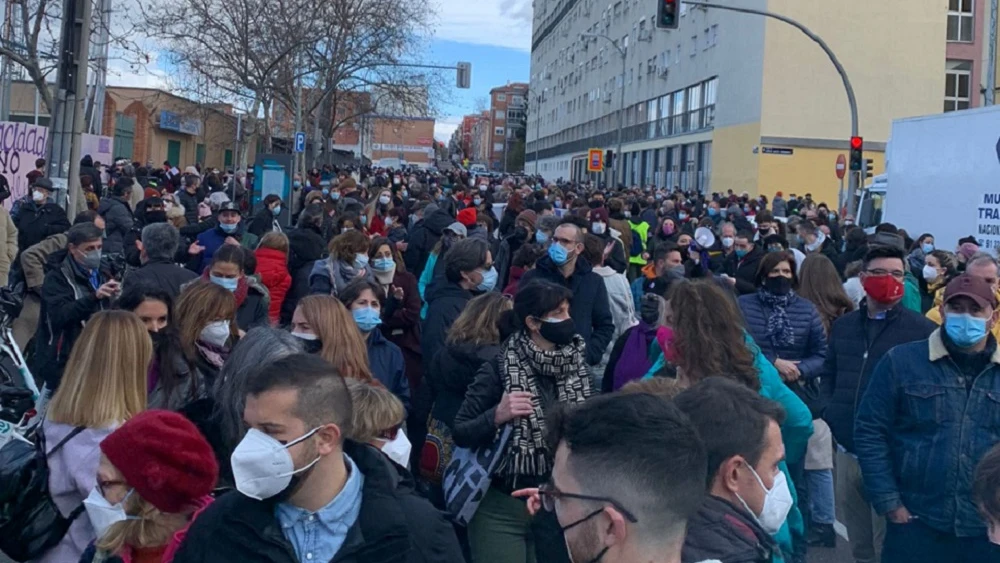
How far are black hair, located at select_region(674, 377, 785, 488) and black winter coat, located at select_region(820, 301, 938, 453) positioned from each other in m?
3.06

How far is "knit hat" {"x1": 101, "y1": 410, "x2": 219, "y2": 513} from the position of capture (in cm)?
319

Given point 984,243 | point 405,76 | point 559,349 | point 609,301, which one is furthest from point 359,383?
point 405,76

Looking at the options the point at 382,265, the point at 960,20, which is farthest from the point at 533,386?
the point at 960,20

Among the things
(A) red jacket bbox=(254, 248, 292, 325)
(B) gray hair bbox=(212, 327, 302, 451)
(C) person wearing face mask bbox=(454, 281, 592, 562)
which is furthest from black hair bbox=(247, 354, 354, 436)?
(A) red jacket bbox=(254, 248, 292, 325)

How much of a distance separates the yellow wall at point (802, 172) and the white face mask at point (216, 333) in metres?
37.2

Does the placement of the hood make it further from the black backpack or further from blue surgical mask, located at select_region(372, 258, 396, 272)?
the black backpack

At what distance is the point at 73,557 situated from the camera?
3898mm

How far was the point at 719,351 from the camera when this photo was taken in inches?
179

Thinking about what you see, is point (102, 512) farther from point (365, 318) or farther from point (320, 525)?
point (365, 318)

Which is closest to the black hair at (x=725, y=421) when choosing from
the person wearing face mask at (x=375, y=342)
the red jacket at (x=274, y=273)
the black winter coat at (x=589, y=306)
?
the person wearing face mask at (x=375, y=342)

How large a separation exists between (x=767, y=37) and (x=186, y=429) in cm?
3947

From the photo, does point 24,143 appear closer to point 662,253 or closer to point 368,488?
point 662,253

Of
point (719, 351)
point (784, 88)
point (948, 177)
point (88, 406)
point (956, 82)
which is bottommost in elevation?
point (88, 406)

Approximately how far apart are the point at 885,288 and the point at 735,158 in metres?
A: 38.1
